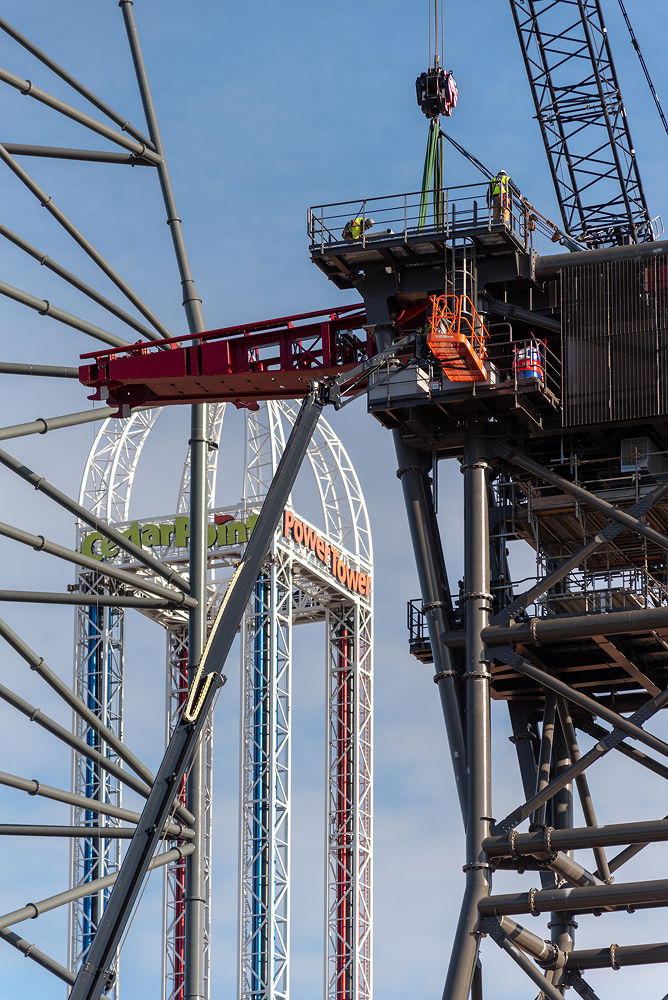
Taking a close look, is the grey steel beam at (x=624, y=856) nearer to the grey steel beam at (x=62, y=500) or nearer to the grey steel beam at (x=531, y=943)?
the grey steel beam at (x=531, y=943)

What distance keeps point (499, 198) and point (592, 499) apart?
234 inches

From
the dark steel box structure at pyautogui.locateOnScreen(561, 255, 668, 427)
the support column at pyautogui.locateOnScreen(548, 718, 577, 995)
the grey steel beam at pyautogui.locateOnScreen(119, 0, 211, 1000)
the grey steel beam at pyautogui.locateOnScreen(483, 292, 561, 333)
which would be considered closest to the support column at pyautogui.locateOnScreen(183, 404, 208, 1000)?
the grey steel beam at pyautogui.locateOnScreen(119, 0, 211, 1000)

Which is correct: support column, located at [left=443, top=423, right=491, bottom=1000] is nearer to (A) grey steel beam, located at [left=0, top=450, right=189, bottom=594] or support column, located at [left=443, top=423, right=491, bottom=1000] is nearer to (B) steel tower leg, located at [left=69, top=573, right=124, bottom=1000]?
(A) grey steel beam, located at [left=0, top=450, right=189, bottom=594]

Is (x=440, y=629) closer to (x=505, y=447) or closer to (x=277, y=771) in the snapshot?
(x=505, y=447)

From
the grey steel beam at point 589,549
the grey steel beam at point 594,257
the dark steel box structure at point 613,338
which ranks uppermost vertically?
the grey steel beam at point 594,257

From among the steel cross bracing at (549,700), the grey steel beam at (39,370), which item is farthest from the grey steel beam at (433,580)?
the grey steel beam at (39,370)

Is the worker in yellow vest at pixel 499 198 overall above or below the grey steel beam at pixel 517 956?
above

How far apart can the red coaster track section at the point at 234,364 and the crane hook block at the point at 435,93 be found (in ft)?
23.5

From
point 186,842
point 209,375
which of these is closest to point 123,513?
point 209,375

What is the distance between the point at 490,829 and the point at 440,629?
409 cm

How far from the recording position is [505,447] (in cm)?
3816

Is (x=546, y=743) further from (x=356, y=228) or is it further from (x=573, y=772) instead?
(x=356, y=228)

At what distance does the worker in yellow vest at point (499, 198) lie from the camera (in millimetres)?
37219

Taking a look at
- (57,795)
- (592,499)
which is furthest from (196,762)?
(592,499)
